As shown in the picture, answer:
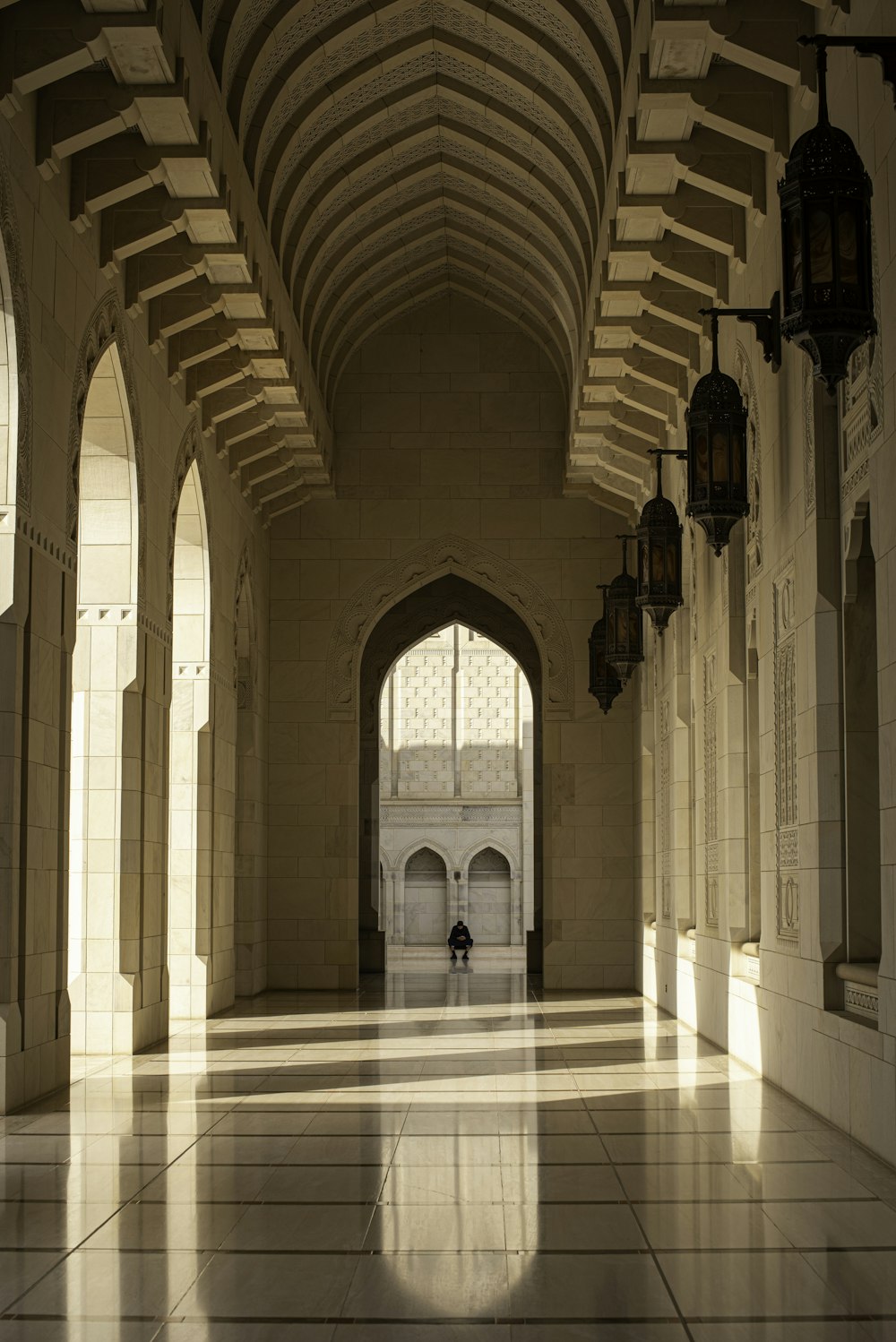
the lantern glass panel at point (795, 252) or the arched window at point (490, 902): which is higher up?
the lantern glass panel at point (795, 252)

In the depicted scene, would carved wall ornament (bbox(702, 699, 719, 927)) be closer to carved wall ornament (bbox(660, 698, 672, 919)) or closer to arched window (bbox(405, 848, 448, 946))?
carved wall ornament (bbox(660, 698, 672, 919))

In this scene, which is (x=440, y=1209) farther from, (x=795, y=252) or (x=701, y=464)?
(x=701, y=464)

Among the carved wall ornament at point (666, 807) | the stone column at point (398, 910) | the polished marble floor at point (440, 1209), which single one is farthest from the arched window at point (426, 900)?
the polished marble floor at point (440, 1209)

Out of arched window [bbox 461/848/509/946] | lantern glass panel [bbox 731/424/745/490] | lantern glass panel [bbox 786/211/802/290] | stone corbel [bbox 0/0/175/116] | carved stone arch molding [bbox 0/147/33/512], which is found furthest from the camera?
arched window [bbox 461/848/509/946]

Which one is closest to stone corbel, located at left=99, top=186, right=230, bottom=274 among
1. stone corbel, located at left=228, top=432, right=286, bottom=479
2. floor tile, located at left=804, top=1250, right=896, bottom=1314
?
stone corbel, located at left=228, top=432, right=286, bottom=479

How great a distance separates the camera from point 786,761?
8297 millimetres

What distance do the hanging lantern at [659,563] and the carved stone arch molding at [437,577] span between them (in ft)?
17.4

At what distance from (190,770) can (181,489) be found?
264 cm

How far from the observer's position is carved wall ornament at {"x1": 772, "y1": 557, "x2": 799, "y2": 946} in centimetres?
801

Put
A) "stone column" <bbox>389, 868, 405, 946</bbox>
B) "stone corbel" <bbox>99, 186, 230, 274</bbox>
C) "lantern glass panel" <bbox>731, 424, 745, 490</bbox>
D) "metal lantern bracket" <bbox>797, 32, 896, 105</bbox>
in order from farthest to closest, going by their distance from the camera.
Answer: "stone column" <bbox>389, 868, 405, 946</bbox> → "stone corbel" <bbox>99, 186, 230, 274</bbox> → "lantern glass panel" <bbox>731, 424, 745, 490</bbox> → "metal lantern bracket" <bbox>797, 32, 896, 105</bbox>

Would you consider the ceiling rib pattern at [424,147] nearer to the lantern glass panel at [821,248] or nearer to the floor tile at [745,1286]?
the lantern glass panel at [821,248]

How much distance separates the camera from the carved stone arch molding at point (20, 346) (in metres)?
7.58

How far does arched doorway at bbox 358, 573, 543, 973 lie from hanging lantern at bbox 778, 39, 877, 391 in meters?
13.5

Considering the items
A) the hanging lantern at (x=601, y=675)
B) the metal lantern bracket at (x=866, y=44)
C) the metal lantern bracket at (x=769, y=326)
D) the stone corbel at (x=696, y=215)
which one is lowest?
the hanging lantern at (x=601, y=675)
